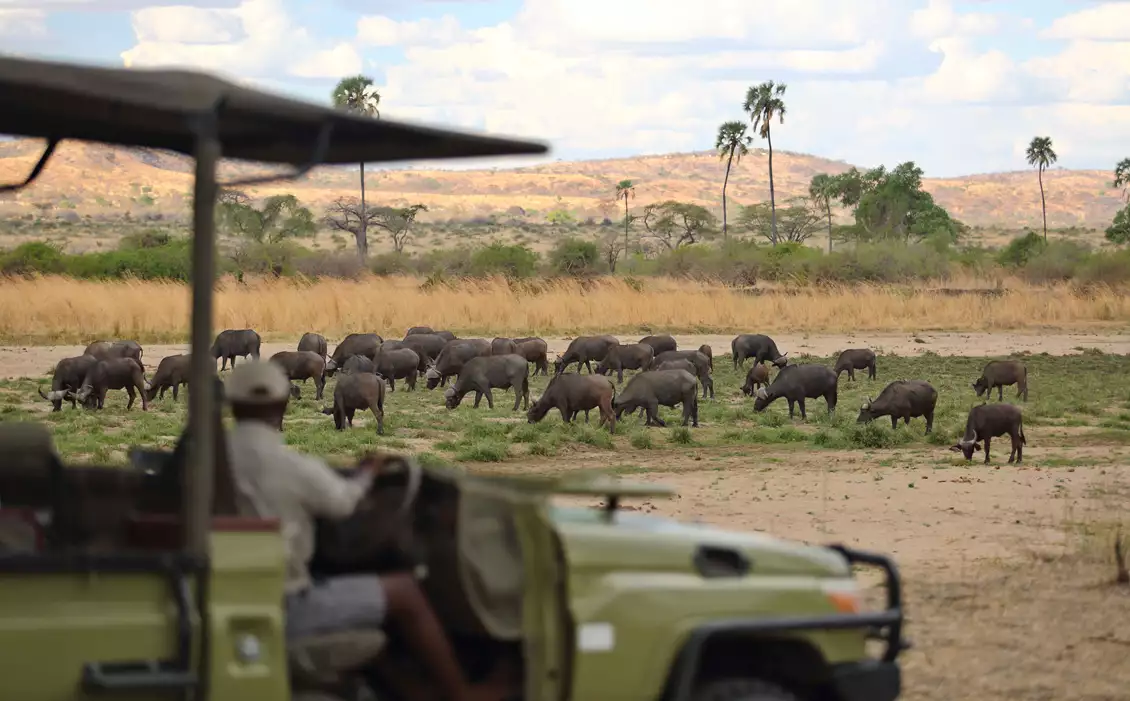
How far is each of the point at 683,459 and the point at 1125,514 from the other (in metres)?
6.63

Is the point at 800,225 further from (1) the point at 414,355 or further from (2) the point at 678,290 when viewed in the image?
(1) the point at 414,355

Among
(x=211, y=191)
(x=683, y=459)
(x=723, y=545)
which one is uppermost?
(x=211, y=191)

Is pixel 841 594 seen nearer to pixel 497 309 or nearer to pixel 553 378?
pixel 553 378

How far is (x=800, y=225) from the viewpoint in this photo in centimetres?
11062

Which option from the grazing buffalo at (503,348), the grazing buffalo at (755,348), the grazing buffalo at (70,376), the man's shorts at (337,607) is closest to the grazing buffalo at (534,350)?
the grazing buffalo at (503,348)

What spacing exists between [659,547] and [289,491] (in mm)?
1255

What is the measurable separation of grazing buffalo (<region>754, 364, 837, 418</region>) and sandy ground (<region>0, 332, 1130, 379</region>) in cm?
1312

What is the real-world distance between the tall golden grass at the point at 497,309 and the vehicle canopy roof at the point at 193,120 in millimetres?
33791

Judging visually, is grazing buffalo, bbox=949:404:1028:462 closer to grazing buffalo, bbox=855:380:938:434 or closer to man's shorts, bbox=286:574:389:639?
grazing buffalo, bbox=855:380:938:434

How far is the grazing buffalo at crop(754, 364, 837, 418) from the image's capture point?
26.3 metres

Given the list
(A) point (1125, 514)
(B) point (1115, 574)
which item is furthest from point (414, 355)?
(B) point (1115, 574)

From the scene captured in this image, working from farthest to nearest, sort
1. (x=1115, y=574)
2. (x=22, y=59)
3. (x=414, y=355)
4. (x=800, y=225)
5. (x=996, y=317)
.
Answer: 1. (x=800, y=225)
2. (x=996, y=317)
3. (x=414, y=355)
4. (x=1115, y=574)
5. (x=22, y=59)

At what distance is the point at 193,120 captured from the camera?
486 cm

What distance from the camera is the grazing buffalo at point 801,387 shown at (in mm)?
26266
